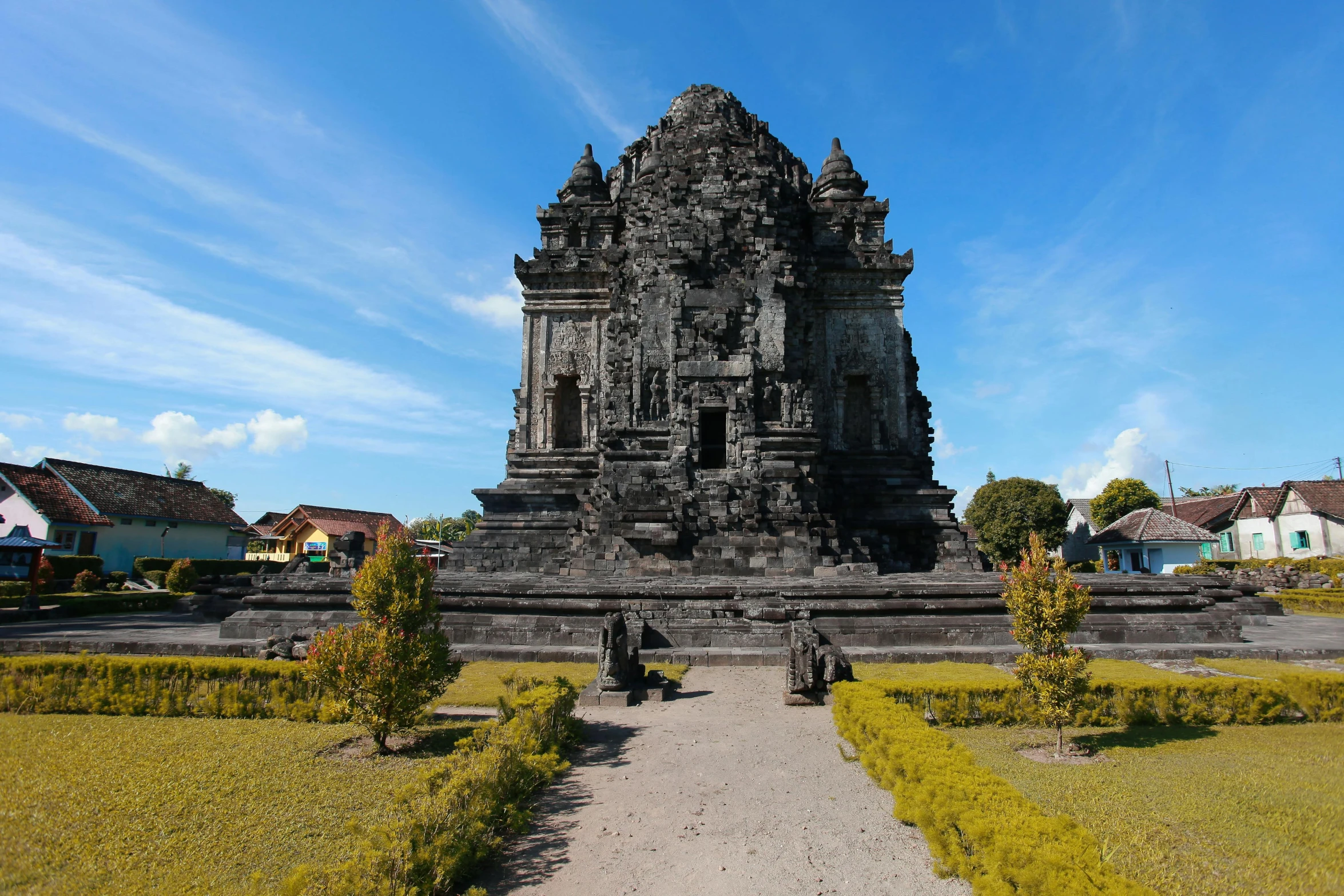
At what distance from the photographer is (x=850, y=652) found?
39.5 feet

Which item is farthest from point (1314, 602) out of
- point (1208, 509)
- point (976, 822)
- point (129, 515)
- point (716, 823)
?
point (129, 515)

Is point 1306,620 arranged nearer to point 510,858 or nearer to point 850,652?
point 850,652

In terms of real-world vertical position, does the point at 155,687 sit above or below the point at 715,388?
below

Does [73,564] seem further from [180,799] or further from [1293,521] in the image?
[1293,521]

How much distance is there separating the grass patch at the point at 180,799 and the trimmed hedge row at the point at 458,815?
48cm

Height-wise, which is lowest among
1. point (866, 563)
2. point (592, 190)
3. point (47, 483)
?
point (866, 563)

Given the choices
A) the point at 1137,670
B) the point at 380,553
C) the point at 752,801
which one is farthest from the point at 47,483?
the point at 1137,670

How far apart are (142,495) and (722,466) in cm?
3070

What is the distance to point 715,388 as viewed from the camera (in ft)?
61.9

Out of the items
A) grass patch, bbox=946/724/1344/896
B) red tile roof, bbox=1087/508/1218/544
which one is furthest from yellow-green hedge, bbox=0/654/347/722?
red tile roof, bbox=1087/508/1218/544

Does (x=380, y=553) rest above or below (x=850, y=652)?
above

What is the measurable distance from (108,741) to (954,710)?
925 cm

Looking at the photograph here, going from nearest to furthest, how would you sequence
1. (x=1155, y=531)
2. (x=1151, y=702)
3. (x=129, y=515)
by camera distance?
(x=1151, y=702) < (x=129, y=515) < (x=1155, y=531)

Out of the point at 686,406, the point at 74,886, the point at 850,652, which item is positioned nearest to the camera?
the point at 74,886
